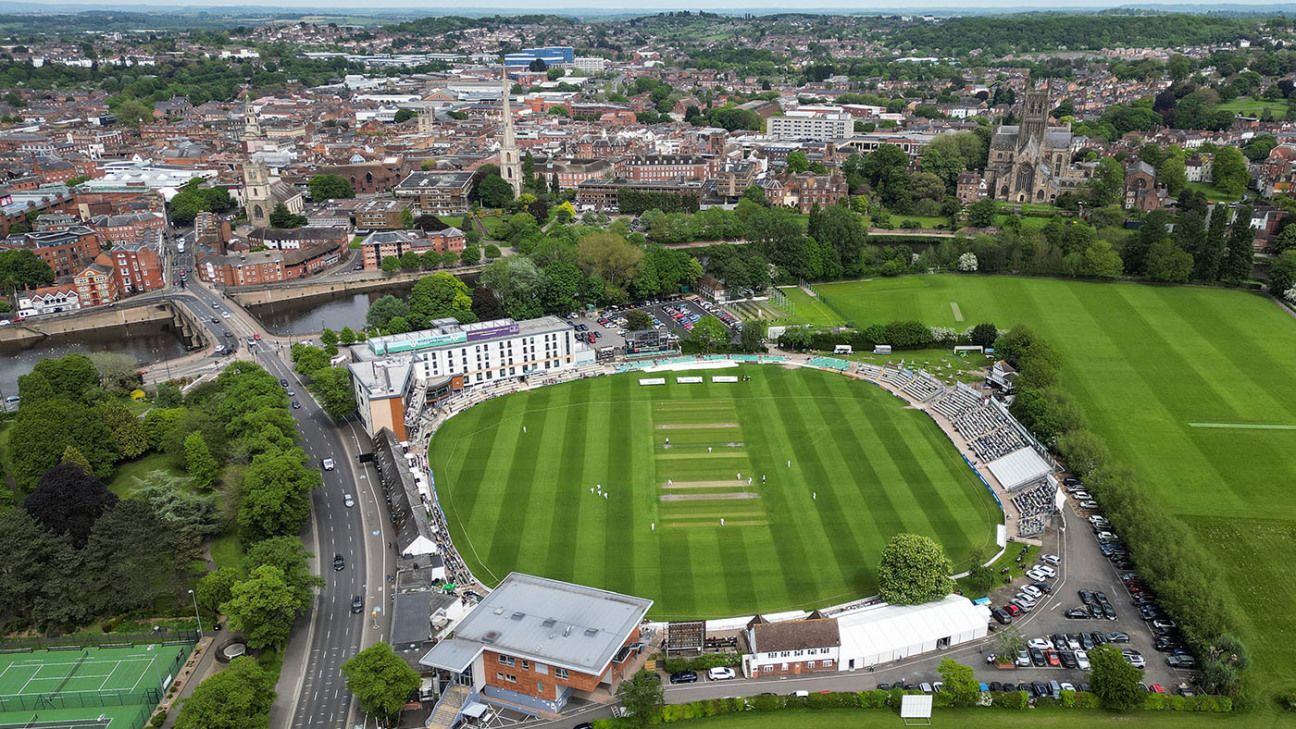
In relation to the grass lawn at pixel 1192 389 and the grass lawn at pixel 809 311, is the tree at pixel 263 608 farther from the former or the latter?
the grass lawn at pixel 809 311

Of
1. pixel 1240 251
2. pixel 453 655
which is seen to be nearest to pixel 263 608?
pixel 453 655

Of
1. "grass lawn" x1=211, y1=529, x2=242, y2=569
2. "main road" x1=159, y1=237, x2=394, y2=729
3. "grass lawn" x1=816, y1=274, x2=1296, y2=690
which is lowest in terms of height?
"grass lawn" x1=211, y1=529, x2=242, y2=569

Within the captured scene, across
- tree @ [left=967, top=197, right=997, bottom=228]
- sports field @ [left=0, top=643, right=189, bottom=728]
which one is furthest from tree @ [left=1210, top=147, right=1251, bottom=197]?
sports field @ [left=0, top=643, right=189, bottom=728]

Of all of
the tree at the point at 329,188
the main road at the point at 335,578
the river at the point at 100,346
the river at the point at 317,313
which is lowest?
the river at the point at 100,346

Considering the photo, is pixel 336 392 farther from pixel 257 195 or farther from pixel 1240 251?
pixel 1240 251

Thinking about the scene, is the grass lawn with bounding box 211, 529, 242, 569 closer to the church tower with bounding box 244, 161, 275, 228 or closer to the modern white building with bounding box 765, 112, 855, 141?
the church tower with bounding box 244, 161, 275, 228

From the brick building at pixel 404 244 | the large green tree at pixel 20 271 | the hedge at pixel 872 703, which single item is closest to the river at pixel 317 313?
the brick building at pixel 404 244
